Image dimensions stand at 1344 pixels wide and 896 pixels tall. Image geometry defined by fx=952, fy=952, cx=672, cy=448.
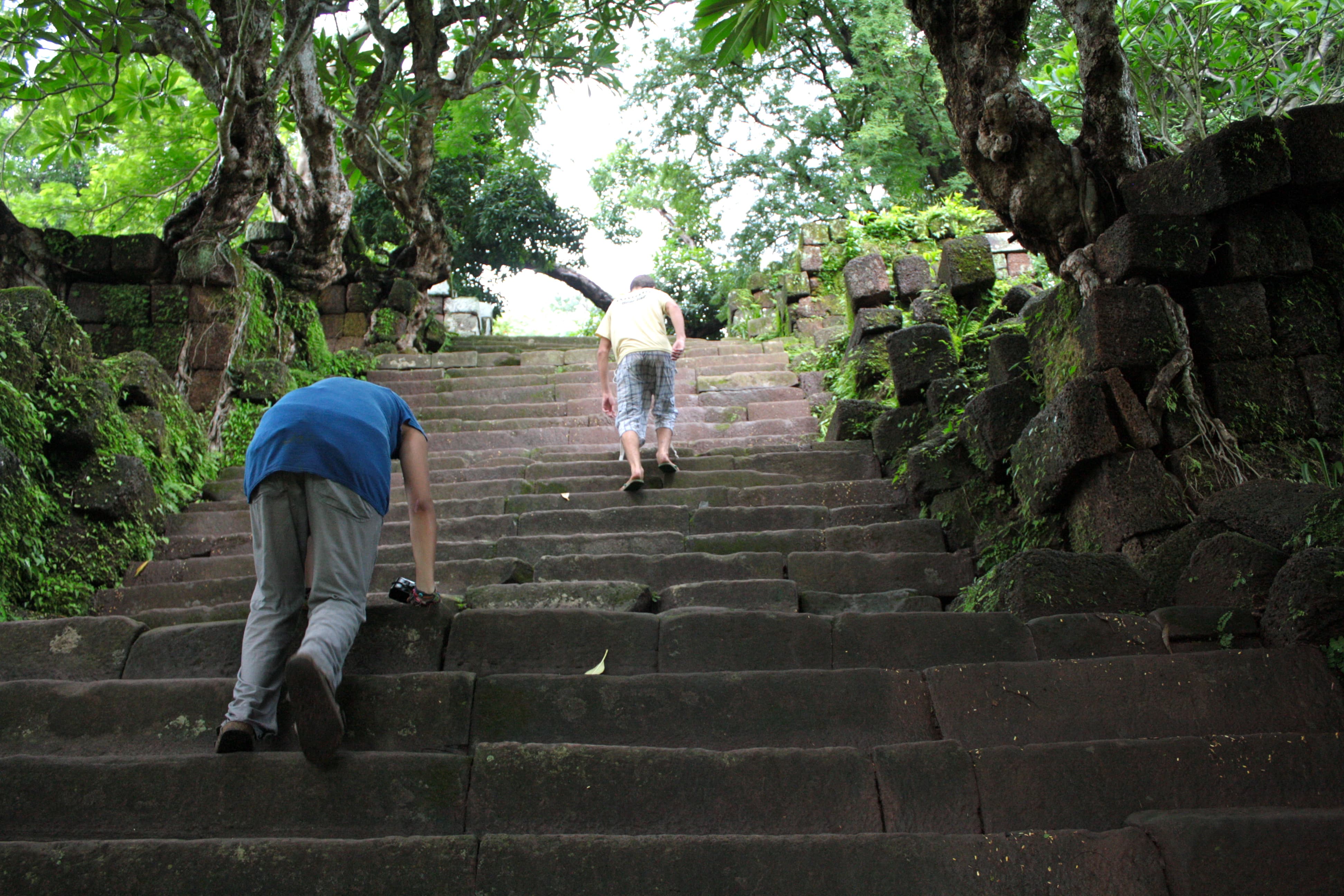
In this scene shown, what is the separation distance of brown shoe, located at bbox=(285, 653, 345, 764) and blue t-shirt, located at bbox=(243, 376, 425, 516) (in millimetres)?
605

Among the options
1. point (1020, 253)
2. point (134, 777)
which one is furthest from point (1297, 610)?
point (1020, 253)

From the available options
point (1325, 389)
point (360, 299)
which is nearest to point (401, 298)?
point (360, 299)

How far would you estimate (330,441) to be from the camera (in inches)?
110

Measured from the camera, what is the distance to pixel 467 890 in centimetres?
203

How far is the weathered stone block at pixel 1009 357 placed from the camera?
4.59m

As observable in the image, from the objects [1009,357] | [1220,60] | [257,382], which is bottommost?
[1009,357]

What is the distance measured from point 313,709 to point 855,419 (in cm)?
469

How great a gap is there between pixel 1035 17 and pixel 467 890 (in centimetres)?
1632

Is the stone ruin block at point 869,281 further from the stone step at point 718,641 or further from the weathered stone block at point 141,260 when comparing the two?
the weathered stone block at point 141,260

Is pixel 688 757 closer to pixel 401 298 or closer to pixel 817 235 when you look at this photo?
pixel 817 235

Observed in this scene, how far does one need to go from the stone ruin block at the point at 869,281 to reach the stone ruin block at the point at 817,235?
375 cm

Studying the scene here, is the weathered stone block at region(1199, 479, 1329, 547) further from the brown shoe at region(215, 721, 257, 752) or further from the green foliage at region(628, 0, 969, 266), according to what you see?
the green foliage at region(628, 0, 969, 266)

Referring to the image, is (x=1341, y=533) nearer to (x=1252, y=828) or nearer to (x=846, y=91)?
(x=1252, y=828)

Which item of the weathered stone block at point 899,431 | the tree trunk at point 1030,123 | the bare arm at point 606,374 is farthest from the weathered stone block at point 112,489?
the tree trunk at point 1030,123
